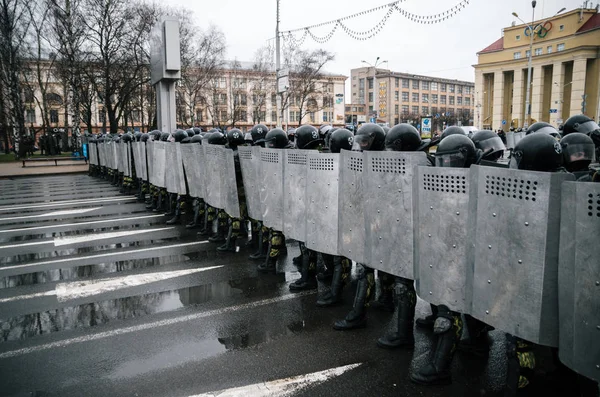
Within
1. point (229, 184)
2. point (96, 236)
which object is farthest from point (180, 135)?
point (229, 184)

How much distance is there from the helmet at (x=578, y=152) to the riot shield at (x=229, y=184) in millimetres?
4931

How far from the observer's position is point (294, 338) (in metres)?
4.48

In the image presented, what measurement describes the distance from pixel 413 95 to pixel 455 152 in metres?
117

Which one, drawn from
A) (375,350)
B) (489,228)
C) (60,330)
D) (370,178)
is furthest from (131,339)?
(489,228)

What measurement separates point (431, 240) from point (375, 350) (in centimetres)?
125

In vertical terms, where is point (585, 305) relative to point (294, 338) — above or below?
above

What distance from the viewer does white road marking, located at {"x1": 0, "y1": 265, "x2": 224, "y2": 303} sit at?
5.84 m

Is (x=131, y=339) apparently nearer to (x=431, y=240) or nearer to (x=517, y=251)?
(x=431, y=240)

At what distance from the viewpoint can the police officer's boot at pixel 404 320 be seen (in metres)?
4.26

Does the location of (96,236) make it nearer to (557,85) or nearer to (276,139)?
(276,139)

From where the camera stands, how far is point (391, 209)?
165 inches

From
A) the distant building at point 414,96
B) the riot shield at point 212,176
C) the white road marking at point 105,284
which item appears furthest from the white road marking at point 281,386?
the distant building at point 414,96

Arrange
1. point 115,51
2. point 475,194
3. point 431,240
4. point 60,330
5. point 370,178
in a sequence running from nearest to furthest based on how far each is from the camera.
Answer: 1. point 475,194
2. point 431,240
3. point 370,178
4. point 60,330
5. point 115,51

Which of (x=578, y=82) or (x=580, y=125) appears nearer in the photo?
(x=580, y=125)
